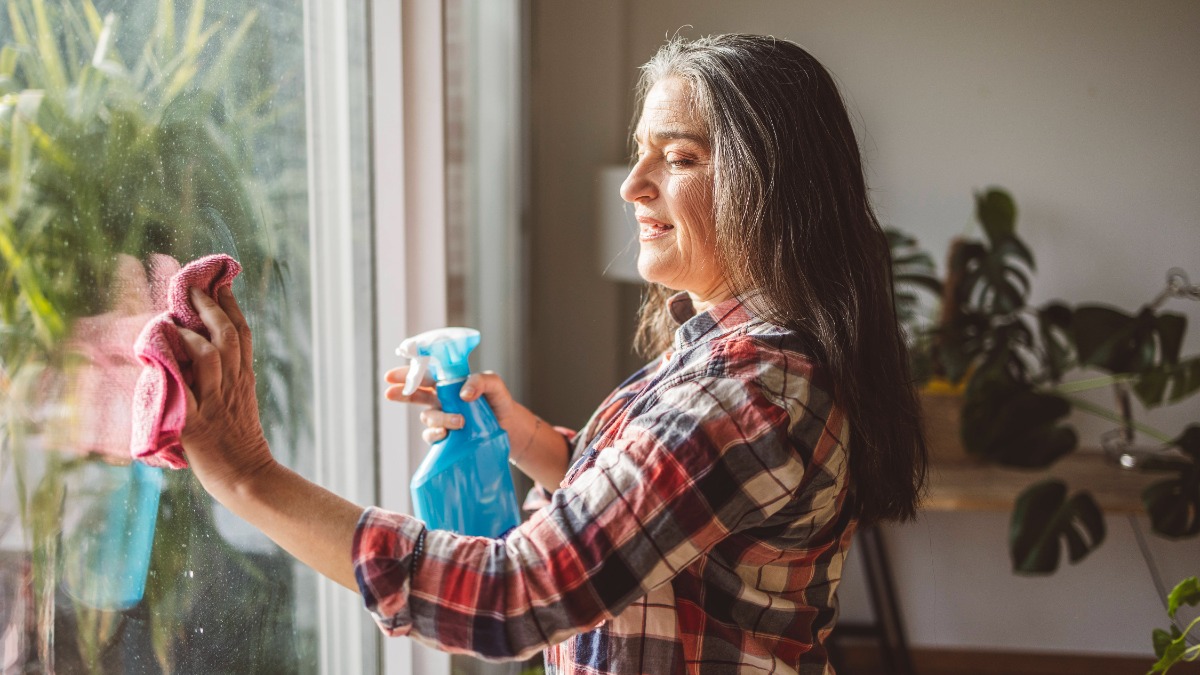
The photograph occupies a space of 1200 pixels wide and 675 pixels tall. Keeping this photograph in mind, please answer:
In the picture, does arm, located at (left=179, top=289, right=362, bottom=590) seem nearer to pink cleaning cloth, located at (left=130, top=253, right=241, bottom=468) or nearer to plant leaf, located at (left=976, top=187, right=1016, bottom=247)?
pink cleaning cloth, located at (left=130, top=253, right=241, bottom=468)

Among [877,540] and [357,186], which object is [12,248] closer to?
[357,186]

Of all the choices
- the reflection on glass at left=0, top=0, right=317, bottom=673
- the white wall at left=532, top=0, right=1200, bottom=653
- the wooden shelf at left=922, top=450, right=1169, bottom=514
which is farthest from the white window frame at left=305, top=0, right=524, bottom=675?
the white wall at left=532, top=0, right=1200, bottom=653

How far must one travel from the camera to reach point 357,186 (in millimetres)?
1287

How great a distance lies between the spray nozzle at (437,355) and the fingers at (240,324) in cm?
25

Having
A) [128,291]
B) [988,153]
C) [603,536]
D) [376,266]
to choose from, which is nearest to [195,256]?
[128,291]

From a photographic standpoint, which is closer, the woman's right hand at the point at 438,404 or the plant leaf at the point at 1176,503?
the woman's right hand at the point at 438,404

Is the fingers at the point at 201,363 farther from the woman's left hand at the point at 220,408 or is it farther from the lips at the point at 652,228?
the lips at the point at 652,228

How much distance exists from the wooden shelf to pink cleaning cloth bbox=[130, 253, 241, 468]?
6.10 ft

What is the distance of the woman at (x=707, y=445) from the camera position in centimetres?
64

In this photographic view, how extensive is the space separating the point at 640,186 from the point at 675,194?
0.13 feet

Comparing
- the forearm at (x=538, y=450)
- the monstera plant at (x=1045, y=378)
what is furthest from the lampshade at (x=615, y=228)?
the forearm at (x=538, y=450)

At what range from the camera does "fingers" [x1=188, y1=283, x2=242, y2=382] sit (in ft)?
2.07

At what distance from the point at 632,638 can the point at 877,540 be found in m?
1.94

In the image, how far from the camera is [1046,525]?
86.8 inches
